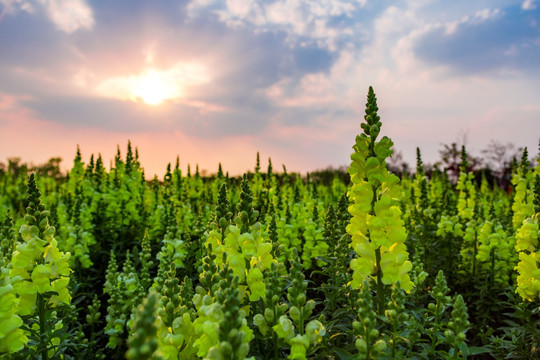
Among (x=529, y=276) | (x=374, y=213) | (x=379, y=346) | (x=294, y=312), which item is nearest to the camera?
(x=379, y=346)

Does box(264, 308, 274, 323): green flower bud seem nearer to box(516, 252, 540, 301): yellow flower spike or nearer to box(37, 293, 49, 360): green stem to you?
box(37, 293, 49, 360): green stem

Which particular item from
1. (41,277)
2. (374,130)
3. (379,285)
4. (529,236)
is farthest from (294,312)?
(529,236)

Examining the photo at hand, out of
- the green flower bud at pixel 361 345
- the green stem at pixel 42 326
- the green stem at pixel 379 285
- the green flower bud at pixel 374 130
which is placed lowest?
the green stem at pixel 42 326

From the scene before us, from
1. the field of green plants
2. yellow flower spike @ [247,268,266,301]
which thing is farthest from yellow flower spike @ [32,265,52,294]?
yellow flower spike @ [247,268,266,301]

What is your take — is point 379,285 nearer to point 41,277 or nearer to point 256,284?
point 256,284

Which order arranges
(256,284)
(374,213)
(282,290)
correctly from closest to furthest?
(256,284) → (282,290) → (374,213)

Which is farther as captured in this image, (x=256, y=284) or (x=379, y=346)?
(x=256, y=284)

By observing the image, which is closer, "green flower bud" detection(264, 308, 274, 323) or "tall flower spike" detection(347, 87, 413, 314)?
"green flower bud" detection(264, 308, 274, 323)

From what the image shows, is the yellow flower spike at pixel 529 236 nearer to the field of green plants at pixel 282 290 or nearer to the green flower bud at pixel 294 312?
the field of green plants at pixel 282 290

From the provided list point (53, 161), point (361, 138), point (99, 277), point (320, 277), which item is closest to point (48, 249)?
point (361, 138)

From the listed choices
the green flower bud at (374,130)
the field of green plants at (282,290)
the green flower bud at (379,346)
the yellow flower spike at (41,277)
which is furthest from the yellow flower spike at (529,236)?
the yellow flower spike at (41,277)

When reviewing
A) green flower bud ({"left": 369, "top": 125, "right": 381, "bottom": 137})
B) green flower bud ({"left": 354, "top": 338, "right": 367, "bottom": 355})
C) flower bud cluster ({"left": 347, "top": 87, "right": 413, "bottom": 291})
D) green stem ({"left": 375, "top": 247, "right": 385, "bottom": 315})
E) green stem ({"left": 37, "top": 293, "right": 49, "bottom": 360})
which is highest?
green flower bud ({"left": 369, "top": 125, "right": 381, "bottom": 137})

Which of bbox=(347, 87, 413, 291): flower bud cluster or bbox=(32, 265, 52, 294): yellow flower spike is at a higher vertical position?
bbox=(347, 87, 413, 291): flower bud cluster

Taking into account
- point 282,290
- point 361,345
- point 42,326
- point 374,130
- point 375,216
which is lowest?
point 42,326
